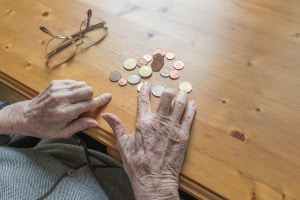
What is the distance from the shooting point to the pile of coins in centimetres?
83

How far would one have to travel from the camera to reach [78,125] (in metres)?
0.81

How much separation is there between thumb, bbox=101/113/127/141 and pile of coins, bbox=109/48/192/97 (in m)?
0.10

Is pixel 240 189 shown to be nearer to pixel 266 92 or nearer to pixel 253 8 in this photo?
pixel 266 92

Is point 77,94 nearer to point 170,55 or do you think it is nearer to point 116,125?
point 116,125

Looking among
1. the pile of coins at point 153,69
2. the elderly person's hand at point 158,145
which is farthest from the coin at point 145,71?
the elderly person's hand at point 158,145

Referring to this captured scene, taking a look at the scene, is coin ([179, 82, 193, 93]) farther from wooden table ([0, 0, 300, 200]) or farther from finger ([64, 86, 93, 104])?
finger ([64, 86, 93, 104])

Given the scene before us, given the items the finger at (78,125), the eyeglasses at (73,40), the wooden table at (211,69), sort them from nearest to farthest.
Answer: the wooden table at (211,69) → the finger at (78,125) → the eyeglasses at (73,40)

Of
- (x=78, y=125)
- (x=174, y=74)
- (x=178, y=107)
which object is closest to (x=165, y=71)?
(x=174, y=74)

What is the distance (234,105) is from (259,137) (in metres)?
0.09

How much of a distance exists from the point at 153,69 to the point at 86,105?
19 centimetres

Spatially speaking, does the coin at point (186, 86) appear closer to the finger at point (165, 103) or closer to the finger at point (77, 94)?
the finger at point (165, 103)

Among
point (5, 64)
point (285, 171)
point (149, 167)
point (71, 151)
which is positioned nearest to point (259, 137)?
point (285, 171)

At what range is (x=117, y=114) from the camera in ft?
2.64

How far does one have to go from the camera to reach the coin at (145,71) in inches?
33.5
